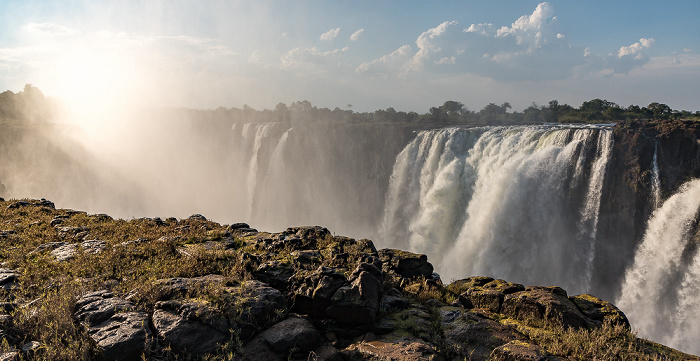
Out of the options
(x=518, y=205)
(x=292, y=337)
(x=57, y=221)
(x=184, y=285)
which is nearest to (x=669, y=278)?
(x=518, y=205)

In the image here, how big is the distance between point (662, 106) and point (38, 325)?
67.4 m

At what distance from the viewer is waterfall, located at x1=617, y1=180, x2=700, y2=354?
19406 mm

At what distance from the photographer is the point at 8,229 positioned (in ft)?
37.0

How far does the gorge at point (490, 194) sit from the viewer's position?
868 inches

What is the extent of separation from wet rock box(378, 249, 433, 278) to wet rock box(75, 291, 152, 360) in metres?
5.92

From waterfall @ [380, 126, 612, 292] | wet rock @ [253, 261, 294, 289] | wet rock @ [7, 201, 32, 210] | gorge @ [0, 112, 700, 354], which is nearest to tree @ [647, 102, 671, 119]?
gorge @ [0, 112, 700, 354]

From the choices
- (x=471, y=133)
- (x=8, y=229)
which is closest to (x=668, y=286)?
(x=471, y=133)

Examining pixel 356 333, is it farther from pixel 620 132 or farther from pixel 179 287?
pixel 620 132

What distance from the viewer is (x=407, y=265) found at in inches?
377

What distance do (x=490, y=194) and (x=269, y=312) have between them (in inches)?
1032

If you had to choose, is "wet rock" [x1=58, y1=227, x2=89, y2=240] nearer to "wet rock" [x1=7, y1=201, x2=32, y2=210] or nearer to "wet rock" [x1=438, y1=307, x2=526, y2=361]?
"wet rock" [x1=7, y1=201, x2=32, y2=210]

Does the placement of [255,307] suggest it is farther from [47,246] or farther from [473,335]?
[47,246]

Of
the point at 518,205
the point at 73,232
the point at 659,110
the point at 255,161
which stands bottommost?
the point at 518,205

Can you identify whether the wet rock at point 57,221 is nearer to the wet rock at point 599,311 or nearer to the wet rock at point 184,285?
the wet rock at point 184,285
